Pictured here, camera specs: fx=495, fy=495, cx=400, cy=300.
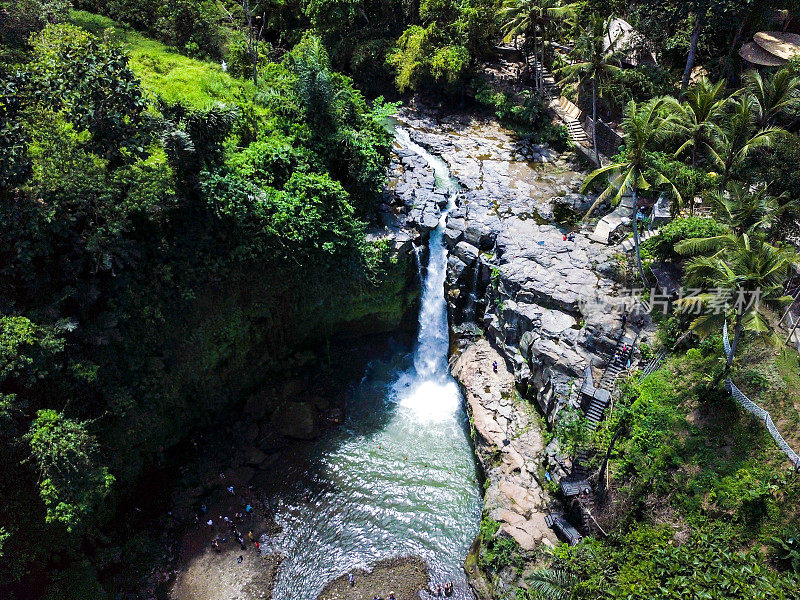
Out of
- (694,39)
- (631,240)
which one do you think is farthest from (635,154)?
(694,39)

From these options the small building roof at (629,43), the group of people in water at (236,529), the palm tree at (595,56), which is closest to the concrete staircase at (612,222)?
the palm tree at (595,56)

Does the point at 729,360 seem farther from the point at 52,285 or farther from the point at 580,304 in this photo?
the point at 52,285

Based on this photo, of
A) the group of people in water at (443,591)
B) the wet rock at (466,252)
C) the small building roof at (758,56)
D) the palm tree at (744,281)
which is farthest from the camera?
the wet rock at (466,252)

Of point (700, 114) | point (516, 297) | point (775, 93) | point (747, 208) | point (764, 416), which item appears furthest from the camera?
point (516, 297)

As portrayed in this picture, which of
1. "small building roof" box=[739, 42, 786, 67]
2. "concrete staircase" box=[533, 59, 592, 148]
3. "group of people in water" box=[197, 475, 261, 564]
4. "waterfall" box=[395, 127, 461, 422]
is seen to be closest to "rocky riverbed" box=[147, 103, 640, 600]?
"group of people in water" box=[197, 475, 261, 564]

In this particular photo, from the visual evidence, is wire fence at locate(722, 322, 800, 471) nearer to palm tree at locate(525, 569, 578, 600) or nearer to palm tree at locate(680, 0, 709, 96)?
palm tree at locate(525, 569, 578, 600)

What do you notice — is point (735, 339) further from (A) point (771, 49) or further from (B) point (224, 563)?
(B) point (224, 563)

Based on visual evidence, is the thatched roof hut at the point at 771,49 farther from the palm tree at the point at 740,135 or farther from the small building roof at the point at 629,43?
the small building roof at the point at 629,43
